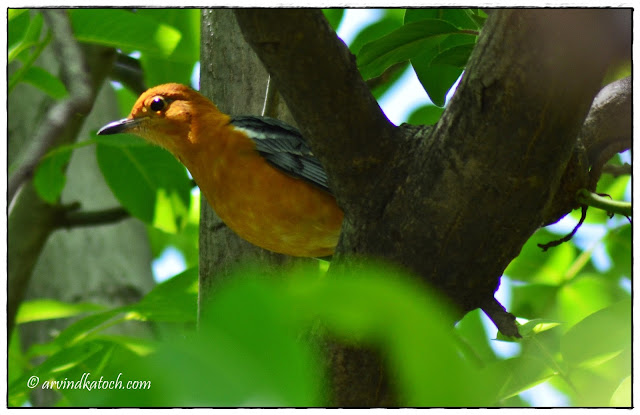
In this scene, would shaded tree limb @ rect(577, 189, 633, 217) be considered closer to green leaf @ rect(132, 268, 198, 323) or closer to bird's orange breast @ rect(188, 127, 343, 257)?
bird's orange breast @ rect(188, 127, 343, 257)

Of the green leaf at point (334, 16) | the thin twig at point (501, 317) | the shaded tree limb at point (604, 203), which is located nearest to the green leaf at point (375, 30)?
the green leaf at point (334, 16)

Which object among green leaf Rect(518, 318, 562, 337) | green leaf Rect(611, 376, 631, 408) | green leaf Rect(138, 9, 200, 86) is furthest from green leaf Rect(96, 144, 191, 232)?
green leaf Rect(611, 376, 631, 408)

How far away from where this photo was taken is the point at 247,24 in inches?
84.4

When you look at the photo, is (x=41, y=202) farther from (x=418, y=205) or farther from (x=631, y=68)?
(x=631, y=68)

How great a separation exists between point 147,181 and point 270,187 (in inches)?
38.1

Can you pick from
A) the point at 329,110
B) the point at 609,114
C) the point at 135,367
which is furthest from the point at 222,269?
the point at 135,367

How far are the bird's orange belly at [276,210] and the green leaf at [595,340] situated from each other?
1764 mm

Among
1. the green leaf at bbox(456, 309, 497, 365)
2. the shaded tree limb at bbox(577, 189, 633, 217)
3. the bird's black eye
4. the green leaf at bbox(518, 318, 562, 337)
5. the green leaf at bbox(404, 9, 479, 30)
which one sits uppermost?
the green leaf at bbox(404, 9, 479, 30)

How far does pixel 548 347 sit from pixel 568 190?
2.58 feet

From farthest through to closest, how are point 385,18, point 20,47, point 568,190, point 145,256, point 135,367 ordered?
1. point 145,256
2. point 385,18
3. point 20,47
4. point 568,190
5. point 135,367

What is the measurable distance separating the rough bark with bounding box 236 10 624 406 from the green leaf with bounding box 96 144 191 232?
2092 millimetres

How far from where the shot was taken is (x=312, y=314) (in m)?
1.10

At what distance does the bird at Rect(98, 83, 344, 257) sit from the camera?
3.68m

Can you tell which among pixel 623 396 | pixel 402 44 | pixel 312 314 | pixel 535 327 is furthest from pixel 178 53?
pixel 312 314
